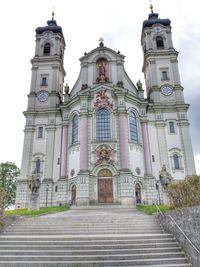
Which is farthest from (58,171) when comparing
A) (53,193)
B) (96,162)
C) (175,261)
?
(175,261)

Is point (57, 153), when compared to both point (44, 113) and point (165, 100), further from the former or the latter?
point (165, 100)

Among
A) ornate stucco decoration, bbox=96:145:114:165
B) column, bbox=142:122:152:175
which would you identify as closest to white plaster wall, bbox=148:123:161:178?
column, bbox=142:122:152:175

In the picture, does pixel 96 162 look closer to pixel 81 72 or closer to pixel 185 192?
pixel 81 72

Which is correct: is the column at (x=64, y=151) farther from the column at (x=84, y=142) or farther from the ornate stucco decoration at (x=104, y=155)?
the ornate stucco decoration at (x=104, y=155)

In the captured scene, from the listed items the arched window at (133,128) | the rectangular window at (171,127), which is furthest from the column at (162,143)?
the arched window at (133,128)

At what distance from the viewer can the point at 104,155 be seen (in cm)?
2938

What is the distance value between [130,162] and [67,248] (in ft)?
64.8

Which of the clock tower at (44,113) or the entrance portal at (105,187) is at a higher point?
the clock tower at (44,113)

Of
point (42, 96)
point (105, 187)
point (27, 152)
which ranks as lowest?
point (105, 187)

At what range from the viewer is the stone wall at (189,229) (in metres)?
9.07

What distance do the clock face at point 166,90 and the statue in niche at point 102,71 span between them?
29.3ft

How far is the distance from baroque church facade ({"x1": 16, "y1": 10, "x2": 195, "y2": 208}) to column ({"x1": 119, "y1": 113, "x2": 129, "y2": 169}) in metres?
0.12

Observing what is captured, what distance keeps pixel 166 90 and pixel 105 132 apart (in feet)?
41.0

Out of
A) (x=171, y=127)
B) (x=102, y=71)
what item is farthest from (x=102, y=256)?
(x=102, y=71)
